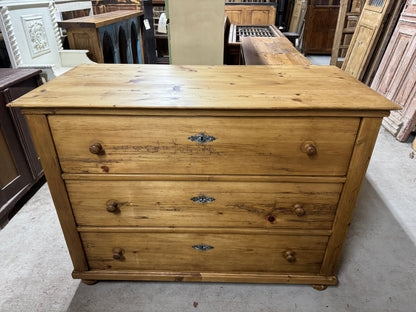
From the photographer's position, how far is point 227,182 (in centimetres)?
123

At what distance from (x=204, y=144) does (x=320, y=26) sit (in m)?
7.19

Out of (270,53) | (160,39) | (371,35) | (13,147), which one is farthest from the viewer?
(160,39)

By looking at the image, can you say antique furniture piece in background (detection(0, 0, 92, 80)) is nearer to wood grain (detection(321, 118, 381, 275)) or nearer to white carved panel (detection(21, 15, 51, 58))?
white carved panel (detection(21, 15, 51, 58))

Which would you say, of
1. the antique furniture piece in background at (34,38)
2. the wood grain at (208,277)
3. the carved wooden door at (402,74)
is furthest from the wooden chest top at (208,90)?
the carved wooden door at (402,74)

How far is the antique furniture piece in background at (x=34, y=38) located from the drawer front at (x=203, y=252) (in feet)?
5.85

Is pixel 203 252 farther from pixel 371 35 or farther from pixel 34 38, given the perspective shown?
pixel 371 35

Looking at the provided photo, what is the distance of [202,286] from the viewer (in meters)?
1.55

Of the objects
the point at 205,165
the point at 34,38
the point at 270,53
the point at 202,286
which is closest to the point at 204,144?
the point at 205,165

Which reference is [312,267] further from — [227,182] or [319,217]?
[227,182]

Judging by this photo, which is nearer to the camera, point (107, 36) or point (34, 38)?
point (34, 38)

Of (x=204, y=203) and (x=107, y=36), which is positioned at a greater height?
(x=107, y=36)

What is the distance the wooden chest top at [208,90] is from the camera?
104cm

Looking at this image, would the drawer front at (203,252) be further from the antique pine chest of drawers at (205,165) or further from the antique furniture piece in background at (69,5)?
the antique furniture piece in background at (69,5)

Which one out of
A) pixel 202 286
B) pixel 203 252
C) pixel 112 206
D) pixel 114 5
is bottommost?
pixel 202 286
